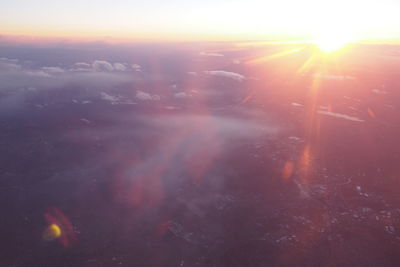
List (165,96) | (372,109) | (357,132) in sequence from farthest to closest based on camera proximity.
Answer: (165,96) < (372,109) < (357,132)

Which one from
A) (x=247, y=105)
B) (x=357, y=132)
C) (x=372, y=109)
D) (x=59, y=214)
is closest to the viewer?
(x=59, y=214)

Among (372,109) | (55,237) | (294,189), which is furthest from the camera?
(372,109)

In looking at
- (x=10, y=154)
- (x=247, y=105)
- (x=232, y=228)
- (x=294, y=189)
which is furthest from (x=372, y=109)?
(x=10, y=154)

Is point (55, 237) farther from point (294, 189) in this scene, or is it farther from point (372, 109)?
point (372, 109)

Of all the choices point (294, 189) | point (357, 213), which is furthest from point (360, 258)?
point (294, 189)

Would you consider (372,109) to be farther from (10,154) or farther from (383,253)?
(10,154)

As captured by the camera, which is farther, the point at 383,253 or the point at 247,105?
the point at 247,105
